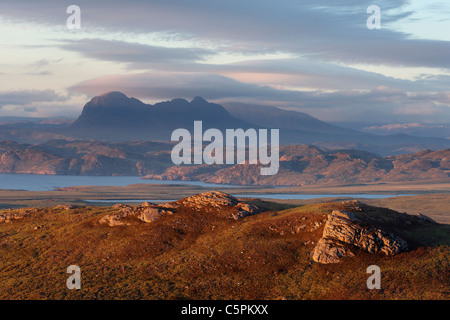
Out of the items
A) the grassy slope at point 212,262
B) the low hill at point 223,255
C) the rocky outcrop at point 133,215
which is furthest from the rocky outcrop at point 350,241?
the rocky outcrop at point 133,215

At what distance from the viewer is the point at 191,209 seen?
69688 mm

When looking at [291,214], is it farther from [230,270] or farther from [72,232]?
[72,232]

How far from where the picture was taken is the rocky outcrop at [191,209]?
226ft

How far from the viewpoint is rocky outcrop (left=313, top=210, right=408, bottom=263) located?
180 feet

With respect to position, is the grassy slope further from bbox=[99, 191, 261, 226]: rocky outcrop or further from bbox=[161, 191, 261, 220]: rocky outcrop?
bbox=[161, 191, 261, 220]: rocky outcrop

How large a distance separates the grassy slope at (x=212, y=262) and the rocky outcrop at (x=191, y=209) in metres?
1.26

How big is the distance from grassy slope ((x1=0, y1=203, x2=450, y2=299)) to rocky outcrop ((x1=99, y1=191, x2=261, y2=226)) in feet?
4.15

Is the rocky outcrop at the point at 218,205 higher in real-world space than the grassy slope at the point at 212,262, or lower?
higher

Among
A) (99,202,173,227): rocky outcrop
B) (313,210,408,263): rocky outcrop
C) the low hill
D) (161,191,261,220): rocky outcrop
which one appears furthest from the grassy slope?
(161,191,261,220): rocky outcrop

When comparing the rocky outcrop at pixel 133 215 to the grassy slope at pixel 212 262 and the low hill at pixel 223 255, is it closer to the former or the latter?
the low hill at pixel 223 255

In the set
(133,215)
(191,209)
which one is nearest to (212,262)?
(191,209)

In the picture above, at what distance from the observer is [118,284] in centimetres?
5291
